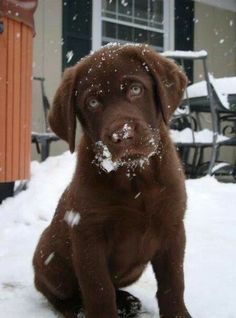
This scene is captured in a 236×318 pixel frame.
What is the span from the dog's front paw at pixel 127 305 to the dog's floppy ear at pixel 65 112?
2.41ft

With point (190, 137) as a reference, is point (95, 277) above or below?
below

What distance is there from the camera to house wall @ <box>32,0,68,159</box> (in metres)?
8.07

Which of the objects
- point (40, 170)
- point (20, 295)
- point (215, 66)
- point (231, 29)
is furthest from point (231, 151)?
point (20, 295)

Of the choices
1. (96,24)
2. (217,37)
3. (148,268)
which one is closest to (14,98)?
(148,268)

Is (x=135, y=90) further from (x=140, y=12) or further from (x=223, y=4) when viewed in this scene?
(x=223, y=4)

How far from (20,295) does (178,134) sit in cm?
471

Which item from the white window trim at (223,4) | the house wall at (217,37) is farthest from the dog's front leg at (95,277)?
the white window trim at (223,4)

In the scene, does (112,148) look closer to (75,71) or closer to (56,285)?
(75,71)

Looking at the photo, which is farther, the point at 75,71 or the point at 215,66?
the point at 215,66

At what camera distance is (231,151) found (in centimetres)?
1086

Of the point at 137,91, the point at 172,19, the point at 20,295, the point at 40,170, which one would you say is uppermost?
the point at 172,19

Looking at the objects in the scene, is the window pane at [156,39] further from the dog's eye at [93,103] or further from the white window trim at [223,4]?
the dog's eye at [93,103]

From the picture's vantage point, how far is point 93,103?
2.21 meters

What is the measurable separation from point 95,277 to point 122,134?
0.57 metres
